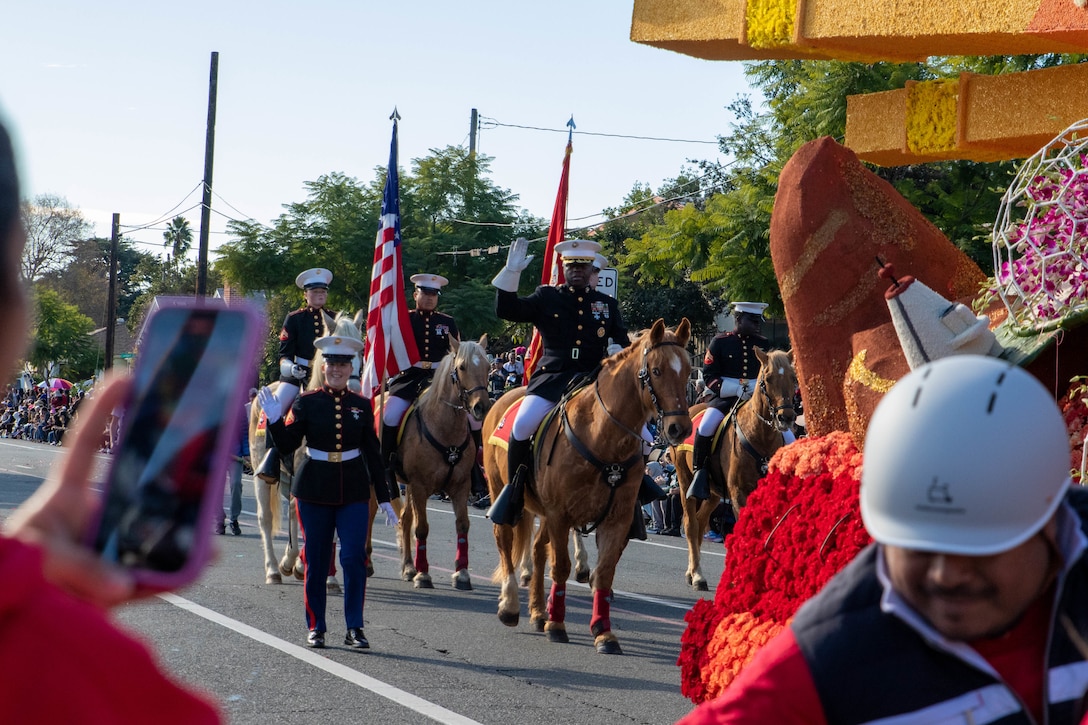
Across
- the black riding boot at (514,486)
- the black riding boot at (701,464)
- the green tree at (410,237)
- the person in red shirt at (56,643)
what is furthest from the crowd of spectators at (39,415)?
the person in red shirt at (56,643)

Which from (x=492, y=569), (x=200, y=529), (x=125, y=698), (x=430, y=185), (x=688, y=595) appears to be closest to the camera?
(x=125, y=698)

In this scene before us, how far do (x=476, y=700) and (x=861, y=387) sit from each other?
357 centimetres

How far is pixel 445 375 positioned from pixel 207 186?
57.2 ft

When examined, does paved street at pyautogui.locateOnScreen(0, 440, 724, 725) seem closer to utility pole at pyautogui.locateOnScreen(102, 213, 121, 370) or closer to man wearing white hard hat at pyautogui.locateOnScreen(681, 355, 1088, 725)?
man wearing white hard hat at pyautogui.locateOnScreen(681, 355, 1088, 725)

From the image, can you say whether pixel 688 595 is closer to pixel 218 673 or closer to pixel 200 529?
pixel 218 673

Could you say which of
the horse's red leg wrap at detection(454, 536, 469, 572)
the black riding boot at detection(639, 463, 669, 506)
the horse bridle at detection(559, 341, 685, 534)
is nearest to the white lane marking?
the horse bridle at detection(559, 341, 685, 534)

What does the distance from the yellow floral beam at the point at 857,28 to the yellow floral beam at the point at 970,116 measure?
163mm

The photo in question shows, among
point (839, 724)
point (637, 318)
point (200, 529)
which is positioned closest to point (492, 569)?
point (839, 724)

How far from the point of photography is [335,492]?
8.70 m

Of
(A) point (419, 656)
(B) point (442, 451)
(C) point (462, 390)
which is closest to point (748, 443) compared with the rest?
(C) point (462, 390)

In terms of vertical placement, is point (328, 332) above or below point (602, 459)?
above

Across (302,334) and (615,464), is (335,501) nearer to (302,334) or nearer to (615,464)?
(615,464)

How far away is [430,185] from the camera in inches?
1501

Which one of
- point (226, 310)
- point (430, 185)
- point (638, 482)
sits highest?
point (430, 185)
